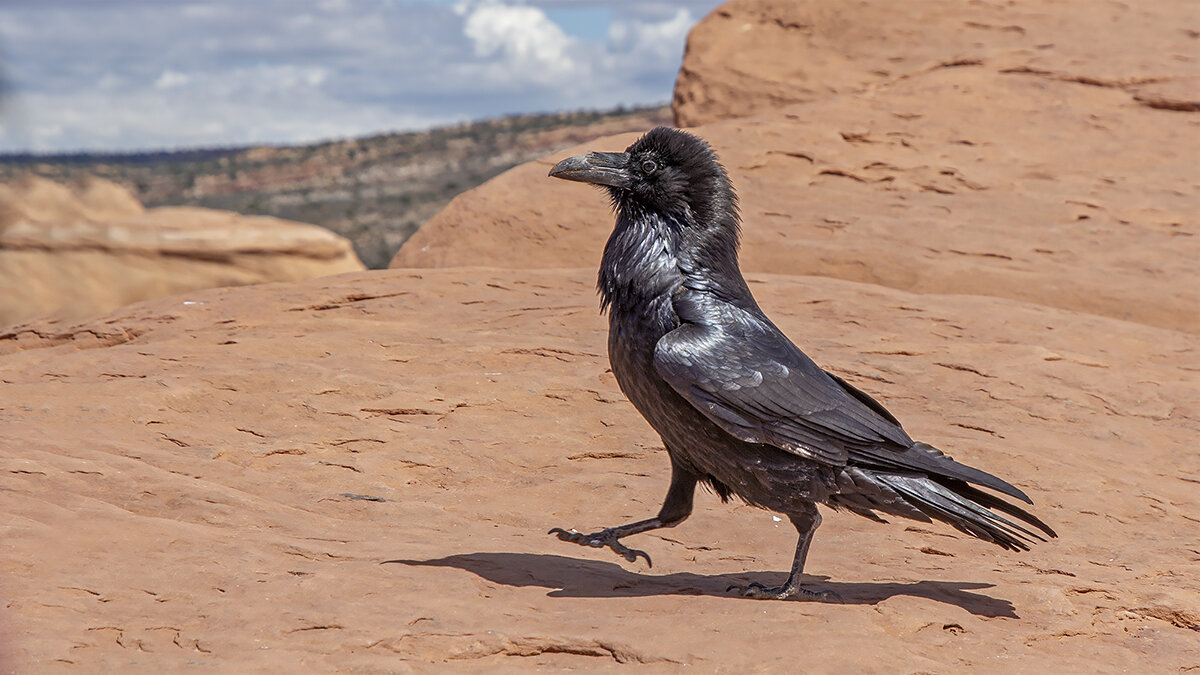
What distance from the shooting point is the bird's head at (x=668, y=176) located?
450 cm

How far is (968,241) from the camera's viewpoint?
10.1 metres

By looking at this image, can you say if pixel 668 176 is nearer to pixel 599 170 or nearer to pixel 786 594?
pixel 599 170

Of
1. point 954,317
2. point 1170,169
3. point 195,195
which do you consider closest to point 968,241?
point 954,317

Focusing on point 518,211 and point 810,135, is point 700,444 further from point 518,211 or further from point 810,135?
point 810,135

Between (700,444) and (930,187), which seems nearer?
(700,444)

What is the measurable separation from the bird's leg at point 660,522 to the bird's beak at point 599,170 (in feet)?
4.01

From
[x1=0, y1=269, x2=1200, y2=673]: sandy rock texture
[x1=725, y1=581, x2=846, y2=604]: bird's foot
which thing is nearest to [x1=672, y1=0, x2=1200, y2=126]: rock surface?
[x1=0, y1=269, x2=1200, y2=673]: sandy rock texture

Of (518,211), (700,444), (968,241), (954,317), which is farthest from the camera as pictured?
(518,211)

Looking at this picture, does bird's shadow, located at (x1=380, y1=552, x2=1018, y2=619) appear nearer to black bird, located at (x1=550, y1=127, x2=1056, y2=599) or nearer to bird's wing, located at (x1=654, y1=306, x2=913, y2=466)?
black bird, located at (x1=550, y1=127, x2=1056, y2=599)

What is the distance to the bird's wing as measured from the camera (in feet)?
13.2

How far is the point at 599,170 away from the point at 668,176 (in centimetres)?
29

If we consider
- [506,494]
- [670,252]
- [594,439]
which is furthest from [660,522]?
[594,439]

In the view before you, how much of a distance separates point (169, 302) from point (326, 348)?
225cm

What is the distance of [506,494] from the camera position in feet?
18.5
